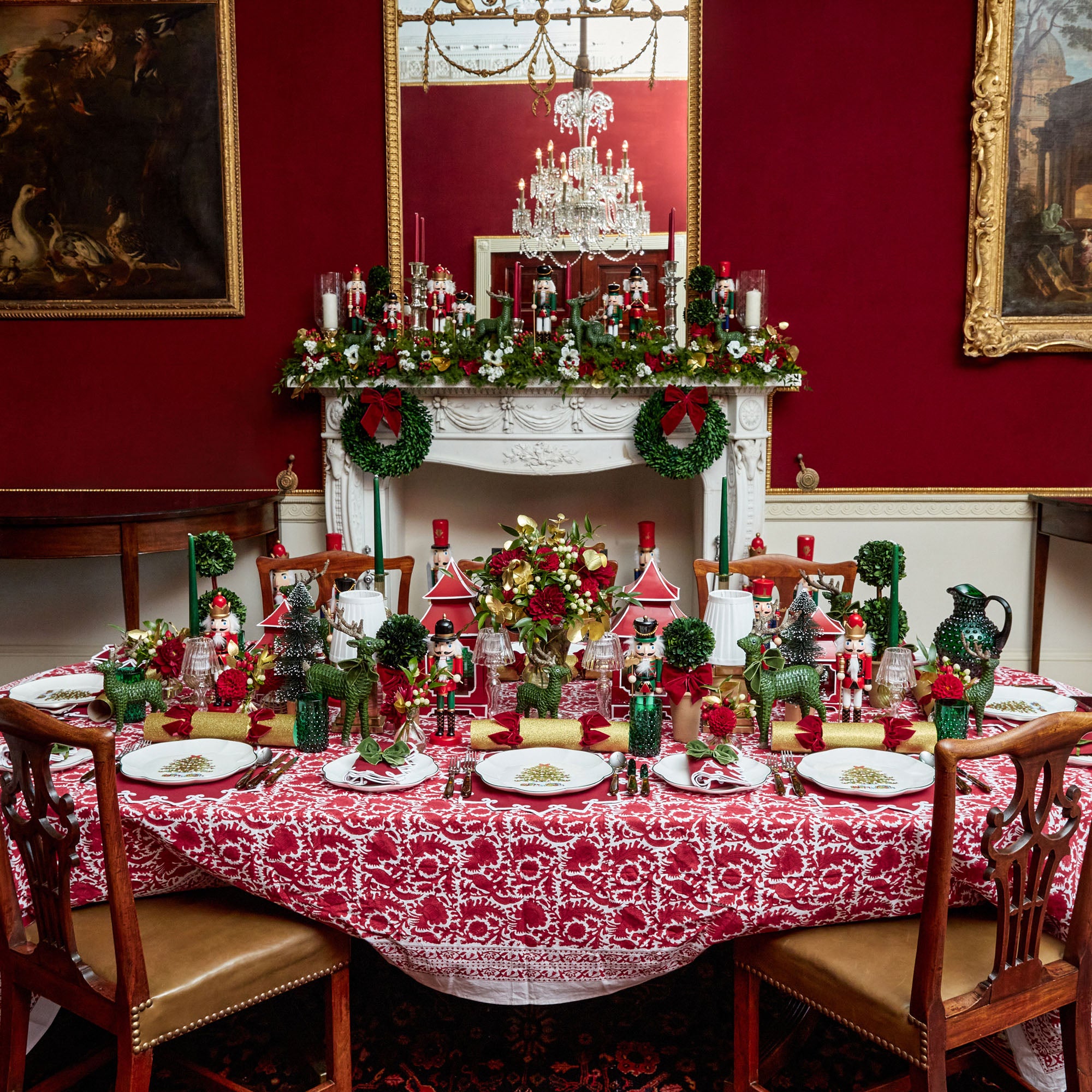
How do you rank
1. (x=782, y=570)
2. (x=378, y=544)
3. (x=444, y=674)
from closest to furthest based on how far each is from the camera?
(x=444, y=674) < (x=378, y=544) < (x=782, y=570)

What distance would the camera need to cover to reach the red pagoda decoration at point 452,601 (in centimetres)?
218

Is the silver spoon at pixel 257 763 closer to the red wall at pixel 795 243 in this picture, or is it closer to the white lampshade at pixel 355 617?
the white lampshade at pixel 355 617

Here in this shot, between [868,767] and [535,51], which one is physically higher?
[535,51]

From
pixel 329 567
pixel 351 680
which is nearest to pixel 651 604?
pixel 351 680

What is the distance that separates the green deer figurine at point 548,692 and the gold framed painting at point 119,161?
3251 mm

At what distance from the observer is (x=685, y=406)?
4105mm

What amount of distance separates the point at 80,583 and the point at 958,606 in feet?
13.7

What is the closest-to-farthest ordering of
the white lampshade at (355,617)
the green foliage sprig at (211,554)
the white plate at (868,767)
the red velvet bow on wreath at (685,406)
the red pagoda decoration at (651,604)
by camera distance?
the white plate at (868,767), the white lampshade at (355,617), the green foliage sprig at (211,554), the red pagoda decoration at (651,604), the red velvet bow on wreath at (685,406)

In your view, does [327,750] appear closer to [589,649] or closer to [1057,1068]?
[589,649]

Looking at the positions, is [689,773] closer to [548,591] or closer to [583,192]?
[548,591]

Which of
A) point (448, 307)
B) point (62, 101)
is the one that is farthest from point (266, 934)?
point (62, 101)

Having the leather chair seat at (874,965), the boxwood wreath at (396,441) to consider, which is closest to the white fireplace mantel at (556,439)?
the boxwood wreath at (396,441)

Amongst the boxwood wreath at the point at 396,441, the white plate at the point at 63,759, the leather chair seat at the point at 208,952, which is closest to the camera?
the leather chair seat at the point at 208,952

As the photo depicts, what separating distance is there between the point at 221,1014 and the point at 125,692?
2.51 ft
